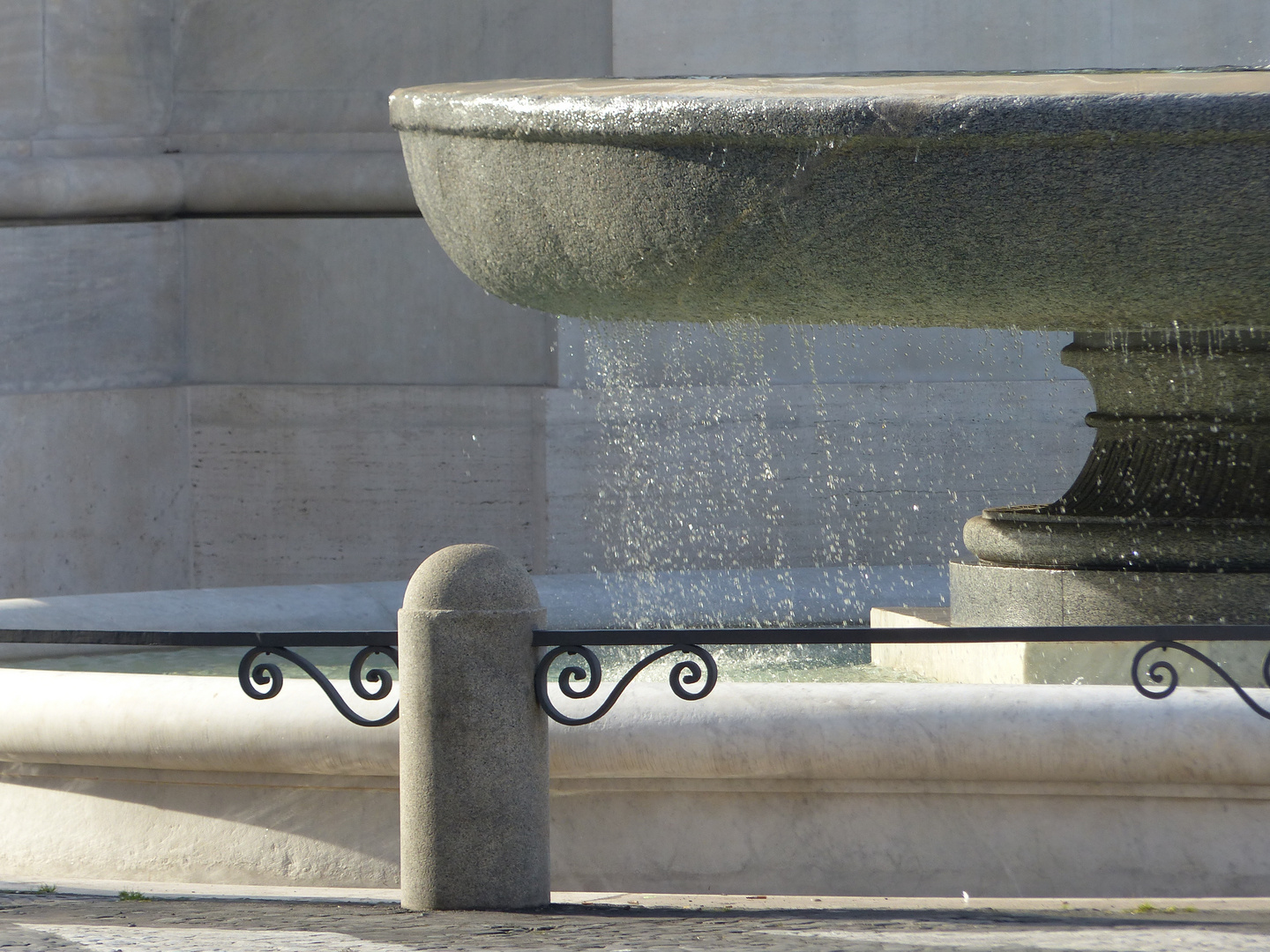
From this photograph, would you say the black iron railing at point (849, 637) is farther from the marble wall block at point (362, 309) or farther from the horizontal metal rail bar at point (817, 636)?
the marble wall block at point (362, 309)

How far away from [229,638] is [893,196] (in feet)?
5.24

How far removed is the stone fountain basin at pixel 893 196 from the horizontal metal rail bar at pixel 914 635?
0.77m

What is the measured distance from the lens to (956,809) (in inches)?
157

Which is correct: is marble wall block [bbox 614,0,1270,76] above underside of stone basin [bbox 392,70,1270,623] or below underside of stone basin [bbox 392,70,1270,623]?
above

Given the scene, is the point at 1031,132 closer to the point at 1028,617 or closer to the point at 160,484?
the point at 1028,617

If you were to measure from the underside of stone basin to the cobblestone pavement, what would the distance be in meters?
1.28

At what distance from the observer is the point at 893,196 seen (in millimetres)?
3824

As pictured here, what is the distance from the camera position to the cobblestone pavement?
332 centimetres

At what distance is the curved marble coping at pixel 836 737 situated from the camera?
12.7 ft

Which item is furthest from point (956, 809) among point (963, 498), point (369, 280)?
point (369, 280)

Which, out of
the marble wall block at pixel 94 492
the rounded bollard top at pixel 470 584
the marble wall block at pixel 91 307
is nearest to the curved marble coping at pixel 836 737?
the rounded bollard top at pixel 470 584

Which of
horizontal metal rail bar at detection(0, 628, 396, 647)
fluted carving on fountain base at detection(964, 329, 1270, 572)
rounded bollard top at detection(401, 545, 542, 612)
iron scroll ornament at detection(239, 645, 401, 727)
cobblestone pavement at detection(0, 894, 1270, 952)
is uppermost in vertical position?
fluted carving on fountain base at detection(964, 329, 1270, 572)

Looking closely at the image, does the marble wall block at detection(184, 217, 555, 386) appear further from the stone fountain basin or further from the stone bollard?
the stone bollard

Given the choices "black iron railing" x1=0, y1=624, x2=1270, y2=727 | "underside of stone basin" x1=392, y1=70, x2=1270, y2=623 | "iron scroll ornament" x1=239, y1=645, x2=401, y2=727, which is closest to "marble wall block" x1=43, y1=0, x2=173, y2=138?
"underside of stone basin" x1=392, y1=70, x2=1270, y2=623
